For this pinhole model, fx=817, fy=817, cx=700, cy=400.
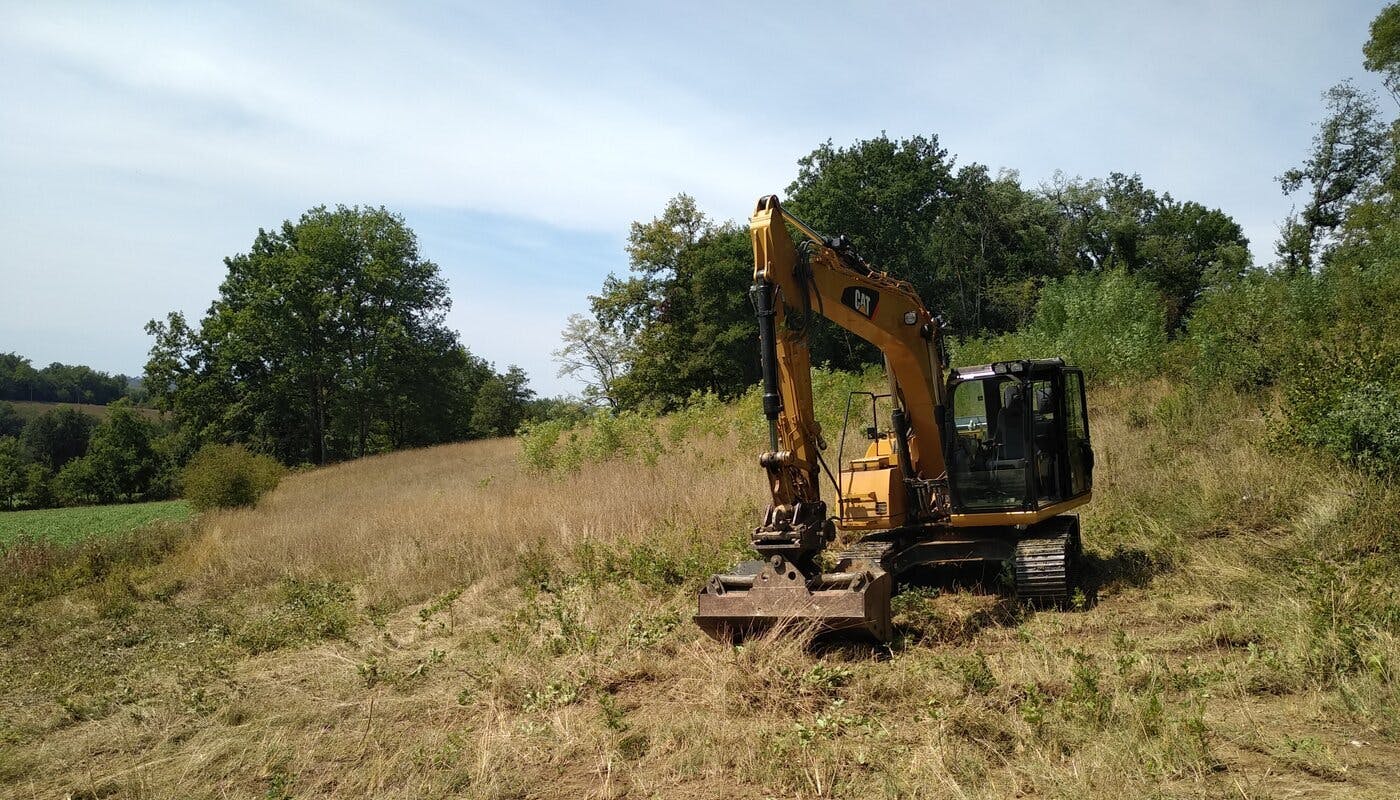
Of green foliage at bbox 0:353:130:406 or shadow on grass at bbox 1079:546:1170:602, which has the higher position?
green foliage at bbox 0:353:130:406

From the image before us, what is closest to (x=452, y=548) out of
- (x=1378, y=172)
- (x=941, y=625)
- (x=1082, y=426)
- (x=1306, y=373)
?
(x=941, y=625)

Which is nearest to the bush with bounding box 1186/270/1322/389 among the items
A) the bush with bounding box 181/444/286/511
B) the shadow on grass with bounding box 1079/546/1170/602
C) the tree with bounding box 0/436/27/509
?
the shadow on grass with bounding box 1079/546/1170/602

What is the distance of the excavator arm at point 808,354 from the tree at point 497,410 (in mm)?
49136

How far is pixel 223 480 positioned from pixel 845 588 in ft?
61.5

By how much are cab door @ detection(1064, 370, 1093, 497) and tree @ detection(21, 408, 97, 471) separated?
71318mm

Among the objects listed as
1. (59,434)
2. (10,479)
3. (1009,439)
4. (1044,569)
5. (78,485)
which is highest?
(59,434)

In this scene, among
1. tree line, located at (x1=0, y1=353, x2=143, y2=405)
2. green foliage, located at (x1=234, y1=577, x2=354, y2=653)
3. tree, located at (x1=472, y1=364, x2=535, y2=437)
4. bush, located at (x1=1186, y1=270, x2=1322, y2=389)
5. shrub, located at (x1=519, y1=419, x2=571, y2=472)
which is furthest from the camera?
tree line, located at (x1=0, y1=353, x2=143, y2=405)

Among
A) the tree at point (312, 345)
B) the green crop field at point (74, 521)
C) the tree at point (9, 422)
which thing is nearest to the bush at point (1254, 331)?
the green crop field at point (74, 521)

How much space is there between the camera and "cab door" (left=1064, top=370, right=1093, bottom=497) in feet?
27.6

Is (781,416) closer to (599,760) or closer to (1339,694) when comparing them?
(599,760)

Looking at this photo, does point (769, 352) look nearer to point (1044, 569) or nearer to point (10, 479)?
point (1044, 569)

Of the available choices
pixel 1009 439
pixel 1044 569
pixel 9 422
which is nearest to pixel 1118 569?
pixel 1044 569

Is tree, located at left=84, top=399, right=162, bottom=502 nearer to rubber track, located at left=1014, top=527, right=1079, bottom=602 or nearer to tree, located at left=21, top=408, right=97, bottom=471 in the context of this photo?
tree, located at left=21, top=408, right=97, bottom=471

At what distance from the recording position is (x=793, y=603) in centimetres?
610
